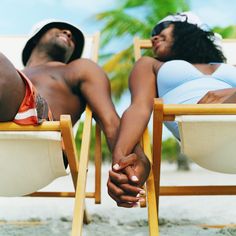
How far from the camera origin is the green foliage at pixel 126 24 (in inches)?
473

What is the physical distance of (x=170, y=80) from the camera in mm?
2379

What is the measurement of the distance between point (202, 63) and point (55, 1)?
19.7 meters

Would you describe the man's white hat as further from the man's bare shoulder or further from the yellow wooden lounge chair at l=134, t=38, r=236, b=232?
the yellow wooden lounge chair at l=134, t=38, r=236, b=232

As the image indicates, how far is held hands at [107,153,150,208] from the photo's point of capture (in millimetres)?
1733

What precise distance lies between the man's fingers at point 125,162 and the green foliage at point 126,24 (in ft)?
33.3

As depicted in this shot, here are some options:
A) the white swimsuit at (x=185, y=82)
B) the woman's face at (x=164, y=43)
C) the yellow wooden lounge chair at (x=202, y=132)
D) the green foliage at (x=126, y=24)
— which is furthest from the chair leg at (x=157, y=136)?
the green foliage at (x=126, y=24)

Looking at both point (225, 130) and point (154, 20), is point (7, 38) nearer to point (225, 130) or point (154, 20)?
point (225, 130)

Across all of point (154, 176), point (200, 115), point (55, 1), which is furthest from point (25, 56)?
point (55, 1)

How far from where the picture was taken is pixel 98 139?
2545 millimetres

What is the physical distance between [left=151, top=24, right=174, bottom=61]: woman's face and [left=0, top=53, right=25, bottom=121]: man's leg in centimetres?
111

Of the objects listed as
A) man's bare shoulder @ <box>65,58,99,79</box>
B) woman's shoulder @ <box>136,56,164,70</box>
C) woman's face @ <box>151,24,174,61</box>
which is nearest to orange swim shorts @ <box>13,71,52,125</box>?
man's bare shoulder @ <box>65,58,99,79</box>

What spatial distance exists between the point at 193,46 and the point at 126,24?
32.1 ft

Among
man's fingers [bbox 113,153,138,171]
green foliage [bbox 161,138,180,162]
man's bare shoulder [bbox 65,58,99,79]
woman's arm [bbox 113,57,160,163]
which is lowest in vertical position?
green foliage [bbox 161,138,180,162]

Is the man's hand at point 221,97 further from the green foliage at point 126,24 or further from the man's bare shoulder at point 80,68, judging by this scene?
the green foliage at point 126,24
